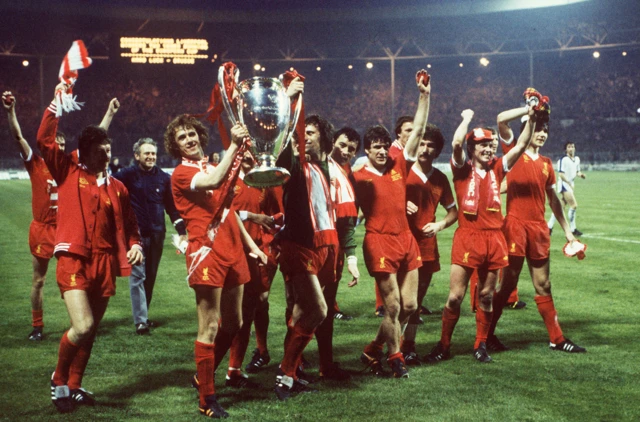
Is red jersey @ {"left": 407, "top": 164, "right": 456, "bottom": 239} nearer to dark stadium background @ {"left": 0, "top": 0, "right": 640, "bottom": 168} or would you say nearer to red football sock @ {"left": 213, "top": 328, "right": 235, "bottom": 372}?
red football sock @ {"left": 213, "top": 328, "right": 235, "bottom": 372}

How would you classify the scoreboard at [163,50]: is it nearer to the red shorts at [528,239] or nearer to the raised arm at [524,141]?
the red shorts at [528,239]

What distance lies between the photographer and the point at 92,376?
625cm

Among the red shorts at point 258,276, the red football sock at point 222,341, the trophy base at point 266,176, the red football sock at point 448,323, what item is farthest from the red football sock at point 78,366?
the red football sock at point 448,323

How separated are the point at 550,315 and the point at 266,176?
374 centimetres

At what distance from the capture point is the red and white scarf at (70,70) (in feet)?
15.7

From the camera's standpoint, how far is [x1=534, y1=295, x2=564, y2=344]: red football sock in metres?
6.82

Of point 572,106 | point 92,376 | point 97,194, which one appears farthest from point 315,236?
point 572,106

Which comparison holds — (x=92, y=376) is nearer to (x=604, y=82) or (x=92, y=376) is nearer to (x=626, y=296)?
(x=626, y=296)

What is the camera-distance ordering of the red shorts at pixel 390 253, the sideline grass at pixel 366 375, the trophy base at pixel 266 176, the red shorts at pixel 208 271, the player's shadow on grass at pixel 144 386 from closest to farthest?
the trophy base at pixel 266 176
the red shorts at pixel 208 271
the sideline grass at pixel 366 375
the player's shadow on grass at pixel 144 386
the red shorts at pixel 390 253

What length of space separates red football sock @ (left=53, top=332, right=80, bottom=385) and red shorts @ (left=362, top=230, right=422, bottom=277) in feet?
7.42

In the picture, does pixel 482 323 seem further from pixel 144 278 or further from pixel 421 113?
pixel 144 278

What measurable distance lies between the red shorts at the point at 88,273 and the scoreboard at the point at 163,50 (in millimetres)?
45573

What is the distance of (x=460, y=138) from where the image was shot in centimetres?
613

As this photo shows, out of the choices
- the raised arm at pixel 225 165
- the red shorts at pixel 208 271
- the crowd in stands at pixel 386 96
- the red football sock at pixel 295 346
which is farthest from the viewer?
the crowd in stands at pixel 386 96
